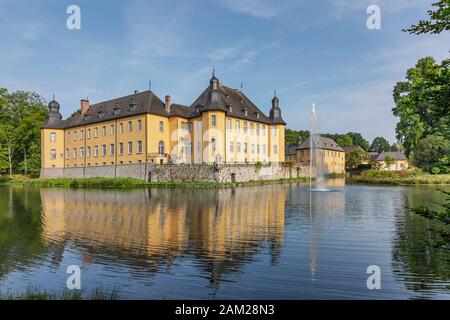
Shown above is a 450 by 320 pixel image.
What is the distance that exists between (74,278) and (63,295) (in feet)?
4.32

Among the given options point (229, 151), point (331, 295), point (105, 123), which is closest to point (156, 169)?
point (229, 151)

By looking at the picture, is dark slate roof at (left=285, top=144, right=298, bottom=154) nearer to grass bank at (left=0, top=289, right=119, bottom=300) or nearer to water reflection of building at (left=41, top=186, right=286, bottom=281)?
water reflection of building at (left=41, top=186, right=286, bottom=281)

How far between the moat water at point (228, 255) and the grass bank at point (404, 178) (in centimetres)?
2917

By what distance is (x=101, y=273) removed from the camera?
293 inches

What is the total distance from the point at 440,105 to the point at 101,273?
7.60m

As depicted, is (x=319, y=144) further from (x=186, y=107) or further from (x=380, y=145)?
(x=380, y=145)

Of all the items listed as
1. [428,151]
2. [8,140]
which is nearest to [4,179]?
[8,140]

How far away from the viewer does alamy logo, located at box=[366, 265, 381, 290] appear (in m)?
6.48

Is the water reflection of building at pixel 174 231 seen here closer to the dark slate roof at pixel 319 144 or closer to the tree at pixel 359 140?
the dark slate roof at pixel 319 144

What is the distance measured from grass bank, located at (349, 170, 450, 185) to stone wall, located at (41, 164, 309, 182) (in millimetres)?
10577

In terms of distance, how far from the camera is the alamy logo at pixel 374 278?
6477 mm

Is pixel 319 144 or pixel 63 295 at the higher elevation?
pixel 319 144

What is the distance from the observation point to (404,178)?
4166cm

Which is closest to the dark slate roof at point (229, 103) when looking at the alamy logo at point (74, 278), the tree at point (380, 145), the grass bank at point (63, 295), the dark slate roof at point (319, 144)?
the dark slate roof at point (319, 144)
